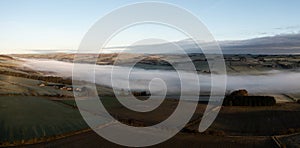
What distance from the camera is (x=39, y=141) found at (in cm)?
1762

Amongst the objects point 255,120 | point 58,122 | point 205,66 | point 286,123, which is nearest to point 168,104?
point 255,120

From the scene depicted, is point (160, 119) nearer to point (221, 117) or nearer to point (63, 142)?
point (221, 117)

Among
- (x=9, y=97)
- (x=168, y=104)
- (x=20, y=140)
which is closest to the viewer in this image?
(x=20, y=140)

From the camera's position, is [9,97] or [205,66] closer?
[9,97]

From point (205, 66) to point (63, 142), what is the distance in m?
76.8

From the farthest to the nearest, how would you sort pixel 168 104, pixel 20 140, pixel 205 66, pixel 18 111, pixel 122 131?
pixel 205 66 < pixel 168 104 < pixel 18 111 < pixel 122 131 < pixel 20 140

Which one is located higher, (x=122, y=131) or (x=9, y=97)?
(x=9, y=97)

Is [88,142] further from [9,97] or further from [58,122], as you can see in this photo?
[9,97]

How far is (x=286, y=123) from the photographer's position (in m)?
24.1

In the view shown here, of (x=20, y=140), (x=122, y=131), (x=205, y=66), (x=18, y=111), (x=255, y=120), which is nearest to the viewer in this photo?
(x=20, y=140)

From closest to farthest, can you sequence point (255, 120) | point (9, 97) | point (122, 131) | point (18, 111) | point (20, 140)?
1. point (20, 140)
2. point (122, 131)
3. point (18, 111)
4. point (255, 120)
5. point (9, 97)

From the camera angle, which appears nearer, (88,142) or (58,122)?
(88,142)

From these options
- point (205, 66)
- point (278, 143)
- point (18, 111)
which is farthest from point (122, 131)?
point (205, 66)

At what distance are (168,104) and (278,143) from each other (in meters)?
16.5
